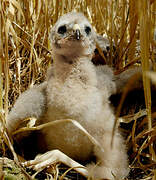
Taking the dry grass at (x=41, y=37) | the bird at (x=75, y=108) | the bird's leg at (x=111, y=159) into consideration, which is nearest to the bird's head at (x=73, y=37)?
the bird at (x=75, y=108)

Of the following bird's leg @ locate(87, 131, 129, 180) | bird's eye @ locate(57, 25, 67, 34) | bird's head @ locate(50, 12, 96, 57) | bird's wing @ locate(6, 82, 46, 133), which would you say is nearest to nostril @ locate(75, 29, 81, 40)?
bird's head @ locate(50, 12, 96, 57)

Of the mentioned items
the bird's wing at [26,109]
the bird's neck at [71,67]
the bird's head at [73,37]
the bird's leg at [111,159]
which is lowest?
the bird's leg at [111,159]

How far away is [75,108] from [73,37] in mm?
397

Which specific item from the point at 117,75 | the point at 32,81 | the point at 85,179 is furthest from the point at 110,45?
the point at 85,179

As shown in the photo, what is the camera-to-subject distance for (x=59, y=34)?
1720mm

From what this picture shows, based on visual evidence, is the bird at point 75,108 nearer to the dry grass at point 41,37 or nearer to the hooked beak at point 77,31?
the hooked beak at point 77,31

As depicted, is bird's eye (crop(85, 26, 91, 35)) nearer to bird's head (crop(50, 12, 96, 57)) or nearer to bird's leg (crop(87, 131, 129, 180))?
bird's head (crop(50, 12, 96, 57))

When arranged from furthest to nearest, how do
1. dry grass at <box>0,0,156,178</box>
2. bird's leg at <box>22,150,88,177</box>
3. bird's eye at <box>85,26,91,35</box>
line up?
dry grass at <box>0,0,156,178</box> → bird's eye at <box>85,26,91,35</box> → bird's leg at <box>22,150,88,177</box>

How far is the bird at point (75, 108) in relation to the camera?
5.19 feet

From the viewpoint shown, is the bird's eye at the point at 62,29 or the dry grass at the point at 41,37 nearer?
the bird's eye at the point at 62,29

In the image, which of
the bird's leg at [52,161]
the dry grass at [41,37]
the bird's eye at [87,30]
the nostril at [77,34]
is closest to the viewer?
the bird's leg at [52,161]

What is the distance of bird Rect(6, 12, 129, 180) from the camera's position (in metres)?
1.58

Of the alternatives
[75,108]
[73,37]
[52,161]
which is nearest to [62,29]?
[73,37]

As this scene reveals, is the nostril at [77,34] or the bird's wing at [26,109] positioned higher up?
the nostril at [77,34]
